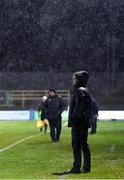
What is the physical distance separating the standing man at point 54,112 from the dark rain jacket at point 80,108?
308 inches

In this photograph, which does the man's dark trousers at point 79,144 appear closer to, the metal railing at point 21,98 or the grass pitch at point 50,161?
the grass pitch at point 50,161

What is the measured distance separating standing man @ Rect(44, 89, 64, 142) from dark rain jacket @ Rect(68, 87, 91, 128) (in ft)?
25.6

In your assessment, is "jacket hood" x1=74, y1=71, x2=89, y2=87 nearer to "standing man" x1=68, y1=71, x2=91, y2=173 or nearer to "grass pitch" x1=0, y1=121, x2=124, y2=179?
"standing man" x1=68, y1=71, x2=91, y2=173

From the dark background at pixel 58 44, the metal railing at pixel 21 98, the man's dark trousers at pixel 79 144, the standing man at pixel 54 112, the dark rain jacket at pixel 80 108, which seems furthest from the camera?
the dark background at pixel 58 44

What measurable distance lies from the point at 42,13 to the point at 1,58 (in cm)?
604

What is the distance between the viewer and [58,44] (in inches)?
2195

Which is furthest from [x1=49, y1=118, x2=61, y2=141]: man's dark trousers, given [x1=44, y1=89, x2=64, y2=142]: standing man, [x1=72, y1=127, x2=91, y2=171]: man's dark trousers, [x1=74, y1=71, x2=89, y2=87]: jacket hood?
[x1=74, y1=71, x2=89, y2=87]: jacket hood

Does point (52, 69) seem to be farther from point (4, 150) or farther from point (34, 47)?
point (4, 150)

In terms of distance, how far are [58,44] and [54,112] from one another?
3793 centimetres

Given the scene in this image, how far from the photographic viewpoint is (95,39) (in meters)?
55.9

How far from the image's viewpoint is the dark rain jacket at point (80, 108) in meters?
10.1

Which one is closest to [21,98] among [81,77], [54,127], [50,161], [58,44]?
[58,44]

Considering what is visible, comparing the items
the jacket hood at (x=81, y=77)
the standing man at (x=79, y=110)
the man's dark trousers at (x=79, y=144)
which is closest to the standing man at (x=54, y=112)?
the man's dark trousers at (x=79, y=144)

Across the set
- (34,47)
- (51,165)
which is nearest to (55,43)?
(34,47)
